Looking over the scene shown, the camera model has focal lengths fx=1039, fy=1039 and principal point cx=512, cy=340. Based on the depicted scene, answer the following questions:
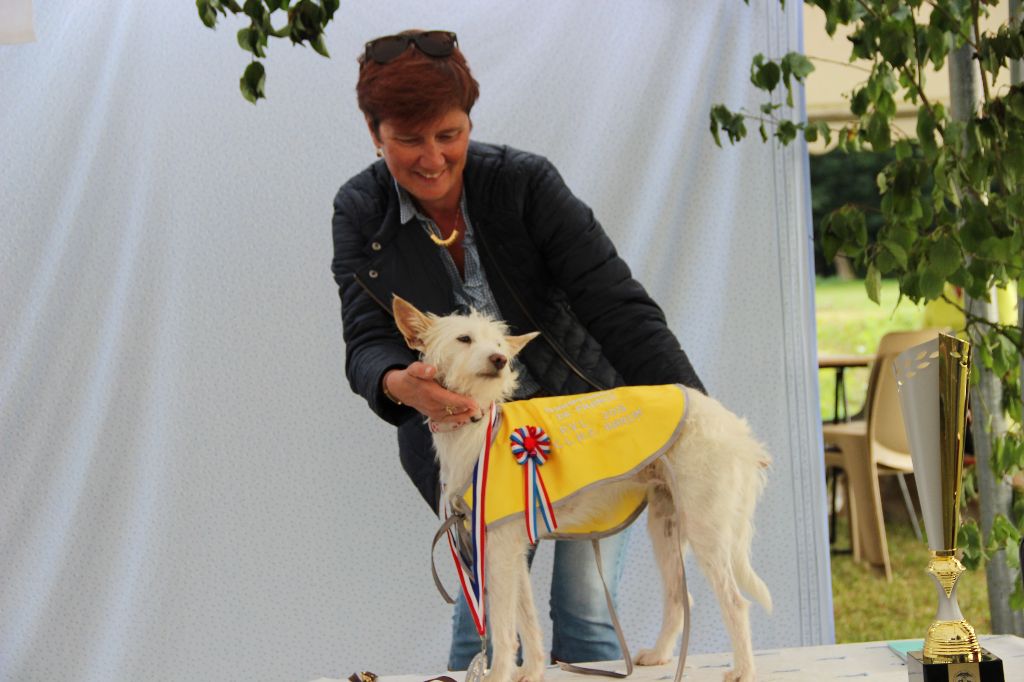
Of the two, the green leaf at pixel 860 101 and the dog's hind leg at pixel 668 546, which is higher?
the green leaf at pixel 860 101

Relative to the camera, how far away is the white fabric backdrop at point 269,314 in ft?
6.58

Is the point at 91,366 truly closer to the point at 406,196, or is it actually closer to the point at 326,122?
the point at 326,122

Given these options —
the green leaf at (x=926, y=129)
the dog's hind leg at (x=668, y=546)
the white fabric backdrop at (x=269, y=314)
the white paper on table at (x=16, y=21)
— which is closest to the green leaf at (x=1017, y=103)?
the green leaf at (x=926, y=129)

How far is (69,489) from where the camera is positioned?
2.01m

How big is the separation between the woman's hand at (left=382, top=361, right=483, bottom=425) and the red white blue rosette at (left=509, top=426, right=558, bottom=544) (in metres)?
0.06

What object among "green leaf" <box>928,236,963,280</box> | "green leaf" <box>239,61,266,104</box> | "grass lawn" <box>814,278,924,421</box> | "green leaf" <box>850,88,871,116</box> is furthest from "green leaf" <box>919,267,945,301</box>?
"grass lawn" <box>814,278,924,421</box>

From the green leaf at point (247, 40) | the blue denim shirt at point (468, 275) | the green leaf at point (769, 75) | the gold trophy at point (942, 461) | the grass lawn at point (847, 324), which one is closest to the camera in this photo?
the gold trophy at point (942, 461)

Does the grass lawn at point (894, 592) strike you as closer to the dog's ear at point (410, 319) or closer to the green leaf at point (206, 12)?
the dog's ear at point (410, 319)

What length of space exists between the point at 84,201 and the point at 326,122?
19.2 inches

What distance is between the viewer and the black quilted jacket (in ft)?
5.02

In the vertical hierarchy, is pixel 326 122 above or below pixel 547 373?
above

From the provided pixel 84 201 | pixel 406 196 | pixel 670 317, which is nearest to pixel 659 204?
pixel 670 317

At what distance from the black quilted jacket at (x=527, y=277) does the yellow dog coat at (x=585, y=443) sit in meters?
0.24

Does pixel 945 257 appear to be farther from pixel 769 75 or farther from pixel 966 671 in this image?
pixel 966 671
